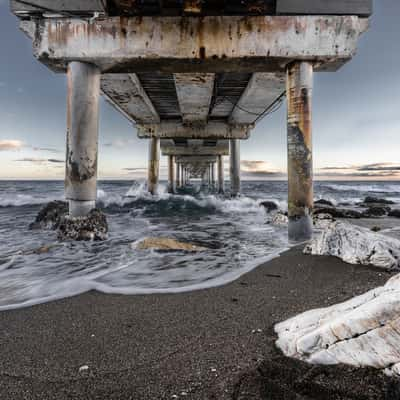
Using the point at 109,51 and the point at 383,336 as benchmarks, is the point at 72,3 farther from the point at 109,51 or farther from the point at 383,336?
the point at 383,336

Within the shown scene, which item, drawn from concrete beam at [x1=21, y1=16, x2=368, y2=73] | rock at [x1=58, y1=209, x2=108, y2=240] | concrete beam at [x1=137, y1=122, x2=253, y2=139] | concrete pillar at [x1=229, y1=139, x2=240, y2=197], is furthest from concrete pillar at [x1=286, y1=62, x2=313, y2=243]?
concrete pillar at [x1=229, y1=139, x2=240, y2=197]

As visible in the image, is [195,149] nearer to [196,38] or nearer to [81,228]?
[196,38]

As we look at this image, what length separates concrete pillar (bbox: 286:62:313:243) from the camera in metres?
5.16

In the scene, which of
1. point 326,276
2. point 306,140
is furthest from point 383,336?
point 306,140

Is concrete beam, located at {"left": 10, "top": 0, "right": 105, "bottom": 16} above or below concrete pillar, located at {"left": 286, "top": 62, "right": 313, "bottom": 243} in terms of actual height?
above

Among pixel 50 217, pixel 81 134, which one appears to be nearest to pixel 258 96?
pixel 81 134

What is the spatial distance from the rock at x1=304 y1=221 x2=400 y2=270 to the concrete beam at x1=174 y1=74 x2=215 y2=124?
661 cm

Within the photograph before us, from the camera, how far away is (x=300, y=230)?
5.15 m

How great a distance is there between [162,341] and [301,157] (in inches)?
174

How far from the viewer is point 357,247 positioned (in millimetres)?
3314

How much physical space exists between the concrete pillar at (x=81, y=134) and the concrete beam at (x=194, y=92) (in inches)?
150

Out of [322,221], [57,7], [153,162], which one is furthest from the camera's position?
[153,162]

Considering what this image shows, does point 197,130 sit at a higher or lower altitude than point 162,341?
higher

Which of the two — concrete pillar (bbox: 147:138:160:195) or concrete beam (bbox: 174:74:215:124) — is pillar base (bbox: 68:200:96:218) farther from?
concrete pillar (bbox: 147:138:160:195)
